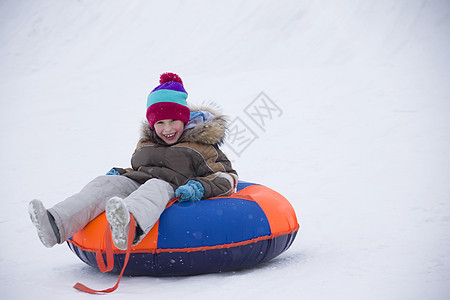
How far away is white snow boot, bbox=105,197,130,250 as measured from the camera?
1898mm

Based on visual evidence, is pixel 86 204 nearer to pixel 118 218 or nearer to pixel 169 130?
pixel 118 218

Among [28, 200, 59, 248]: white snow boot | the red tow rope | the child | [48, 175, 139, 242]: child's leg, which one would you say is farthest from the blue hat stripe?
[28, 200, 59, 248]: white snow boot

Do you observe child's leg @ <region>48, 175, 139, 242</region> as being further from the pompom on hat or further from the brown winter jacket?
the pompom on hat

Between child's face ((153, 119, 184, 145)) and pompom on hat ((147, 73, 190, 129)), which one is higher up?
pompom on hat ((147, 73, 190, 129))

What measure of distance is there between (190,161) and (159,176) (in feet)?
0.67

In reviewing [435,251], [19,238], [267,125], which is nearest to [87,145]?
[267,125]

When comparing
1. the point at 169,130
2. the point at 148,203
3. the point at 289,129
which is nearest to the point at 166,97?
the point at 169,130

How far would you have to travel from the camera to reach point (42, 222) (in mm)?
2049

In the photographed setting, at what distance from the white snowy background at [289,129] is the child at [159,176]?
0.32 meters

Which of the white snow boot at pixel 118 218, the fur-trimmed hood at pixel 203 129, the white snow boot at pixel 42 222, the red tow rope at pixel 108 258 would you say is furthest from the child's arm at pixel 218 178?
the white snow boot at pixel 42 222

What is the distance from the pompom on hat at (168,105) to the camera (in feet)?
9.17

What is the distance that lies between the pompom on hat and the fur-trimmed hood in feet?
0.19

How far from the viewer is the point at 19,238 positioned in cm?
336

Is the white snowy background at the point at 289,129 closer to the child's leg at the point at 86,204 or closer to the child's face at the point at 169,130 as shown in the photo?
the child's leg at the point at 86,204
